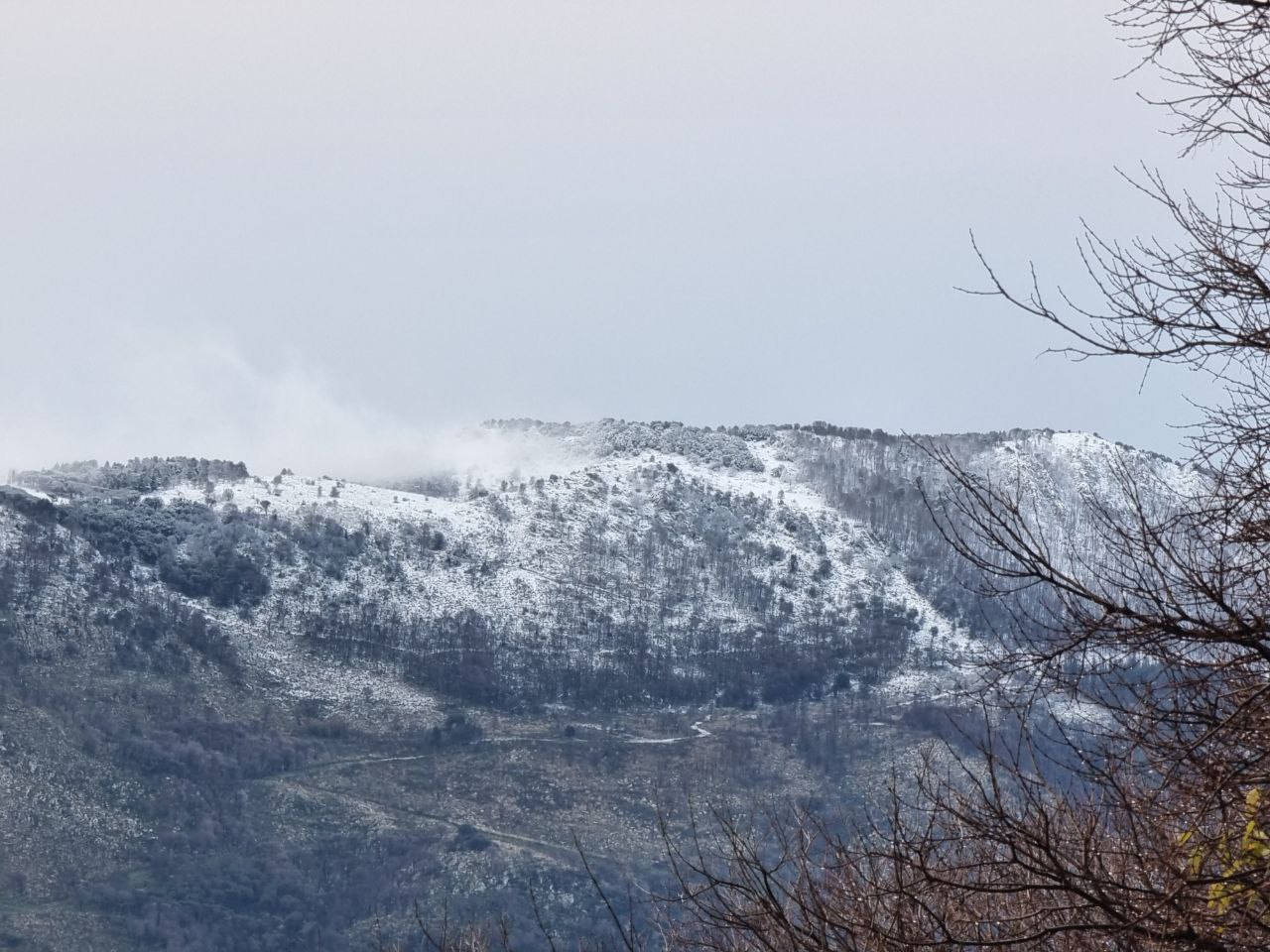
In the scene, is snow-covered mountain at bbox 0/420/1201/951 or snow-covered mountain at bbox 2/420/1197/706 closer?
snow-covered mountain at bbox 0/420/1201/951

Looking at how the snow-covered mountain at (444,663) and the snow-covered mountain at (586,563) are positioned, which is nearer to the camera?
the snow-covered mountain at (444,663)

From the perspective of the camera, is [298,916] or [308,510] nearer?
[298,916]

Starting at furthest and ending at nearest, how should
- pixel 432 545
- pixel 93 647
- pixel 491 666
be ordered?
pixel 432 545
pixel 491 666
pixel 93 647

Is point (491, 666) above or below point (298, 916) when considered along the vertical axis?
above

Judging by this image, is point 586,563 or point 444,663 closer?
point 444,663

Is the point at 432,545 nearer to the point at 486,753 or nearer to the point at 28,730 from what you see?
the point at 486,753

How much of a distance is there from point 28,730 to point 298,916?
20.6m

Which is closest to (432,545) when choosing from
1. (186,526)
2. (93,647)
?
(186,526)

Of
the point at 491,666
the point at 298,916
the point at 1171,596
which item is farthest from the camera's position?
the point at 491,666

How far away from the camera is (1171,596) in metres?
6.04

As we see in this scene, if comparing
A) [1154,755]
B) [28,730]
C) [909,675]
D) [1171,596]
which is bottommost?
[28,730]

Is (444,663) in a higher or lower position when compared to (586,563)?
lower

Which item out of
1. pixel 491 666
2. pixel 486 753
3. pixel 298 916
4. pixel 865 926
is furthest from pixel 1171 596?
A: pixel 491 666

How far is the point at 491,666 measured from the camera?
11875 centimetres
